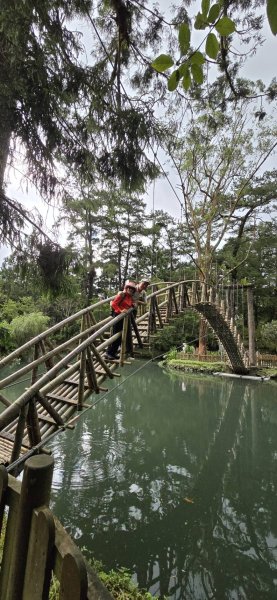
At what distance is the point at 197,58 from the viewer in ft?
3.39

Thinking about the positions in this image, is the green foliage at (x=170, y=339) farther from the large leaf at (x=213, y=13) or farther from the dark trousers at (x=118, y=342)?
the large leaf at (x=213, y=13)

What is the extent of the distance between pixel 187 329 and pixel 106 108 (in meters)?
20.1

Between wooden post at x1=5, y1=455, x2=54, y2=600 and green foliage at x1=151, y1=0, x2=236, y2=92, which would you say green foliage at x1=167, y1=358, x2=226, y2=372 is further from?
green foliage at x1=151, y1=0, x2=236, y2=92

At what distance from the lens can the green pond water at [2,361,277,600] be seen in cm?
354

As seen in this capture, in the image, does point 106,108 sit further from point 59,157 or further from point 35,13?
point 35,13

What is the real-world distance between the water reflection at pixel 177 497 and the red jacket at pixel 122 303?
2.66m

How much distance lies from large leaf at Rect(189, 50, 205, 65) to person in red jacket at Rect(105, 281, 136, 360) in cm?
393

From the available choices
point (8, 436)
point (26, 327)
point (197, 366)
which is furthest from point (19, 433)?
point (26, 327)

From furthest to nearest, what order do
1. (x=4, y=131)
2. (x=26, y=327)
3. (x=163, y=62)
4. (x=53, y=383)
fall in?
(x=26, y=327)
(x=53, y=383)
(x=4, y=131)
(x=163, y=62)

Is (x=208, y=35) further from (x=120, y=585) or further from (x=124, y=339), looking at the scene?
(x=124, y=339)

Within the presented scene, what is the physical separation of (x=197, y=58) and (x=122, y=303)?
4.02m

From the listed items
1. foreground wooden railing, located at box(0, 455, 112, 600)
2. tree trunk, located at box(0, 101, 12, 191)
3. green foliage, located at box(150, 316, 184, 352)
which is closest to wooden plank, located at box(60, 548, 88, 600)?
foreground wooden railing, located at box(0, 455, 112, 600)

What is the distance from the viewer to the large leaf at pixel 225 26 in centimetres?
88

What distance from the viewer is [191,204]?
1738cm
